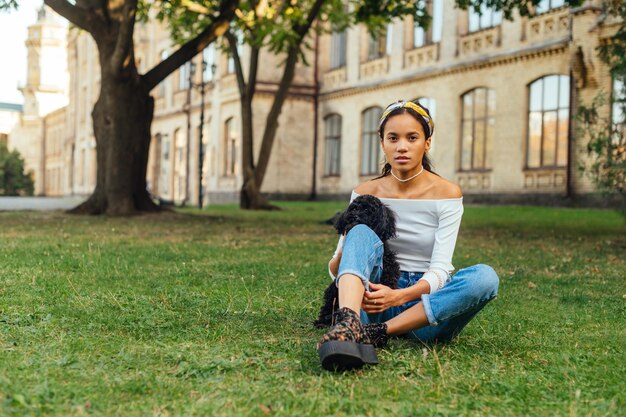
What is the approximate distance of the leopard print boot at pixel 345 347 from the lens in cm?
358

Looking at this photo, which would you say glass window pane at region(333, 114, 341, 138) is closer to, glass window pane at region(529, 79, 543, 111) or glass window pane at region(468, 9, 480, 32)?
glass window pane at region(468, 9, 480, 32)

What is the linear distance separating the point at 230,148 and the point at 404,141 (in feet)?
127

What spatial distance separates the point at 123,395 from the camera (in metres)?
3.23

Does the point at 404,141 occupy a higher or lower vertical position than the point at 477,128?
lower

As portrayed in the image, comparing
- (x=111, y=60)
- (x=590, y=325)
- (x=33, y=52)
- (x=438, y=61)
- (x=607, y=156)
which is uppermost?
(x=33, y=52)

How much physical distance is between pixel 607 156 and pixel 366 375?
949 centimetres

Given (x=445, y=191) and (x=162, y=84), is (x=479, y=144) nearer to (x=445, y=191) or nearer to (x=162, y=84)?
(x=445, y=191)

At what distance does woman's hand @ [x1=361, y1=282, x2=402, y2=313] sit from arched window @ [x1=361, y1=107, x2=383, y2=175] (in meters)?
32.1

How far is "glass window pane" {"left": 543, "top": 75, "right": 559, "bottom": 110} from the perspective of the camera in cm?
2677

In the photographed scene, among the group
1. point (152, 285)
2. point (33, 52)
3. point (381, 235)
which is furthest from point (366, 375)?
point (33, 52)

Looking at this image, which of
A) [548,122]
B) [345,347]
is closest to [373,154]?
[548,122]

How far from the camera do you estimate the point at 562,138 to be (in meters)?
26.4

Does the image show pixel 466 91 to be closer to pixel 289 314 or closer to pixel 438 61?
pixel 438 61

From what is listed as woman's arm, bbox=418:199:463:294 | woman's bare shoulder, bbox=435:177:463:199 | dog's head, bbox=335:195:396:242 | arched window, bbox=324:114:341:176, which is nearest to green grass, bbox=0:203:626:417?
woman's arm, bbox=418:199:463:294
